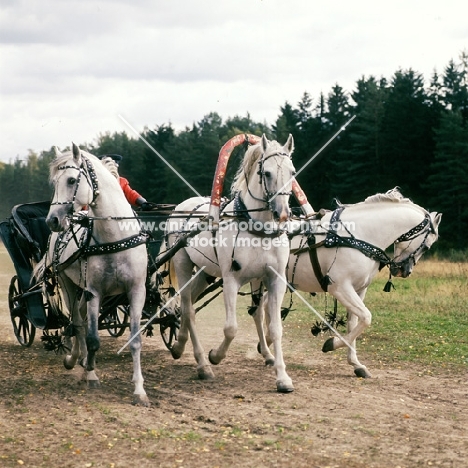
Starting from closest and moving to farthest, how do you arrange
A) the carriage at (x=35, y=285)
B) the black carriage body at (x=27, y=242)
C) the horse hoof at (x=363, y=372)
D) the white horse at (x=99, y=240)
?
the white horse at (x=99, y=240) → the horse hoof at (x=363, y=372) → the carriage at (x=35, y=285) → the black carriage body at (x=27, y=242)

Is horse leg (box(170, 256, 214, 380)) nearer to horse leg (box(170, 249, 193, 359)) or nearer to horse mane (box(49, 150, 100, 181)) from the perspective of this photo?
horse leg (box(170, 249, 193, 359))

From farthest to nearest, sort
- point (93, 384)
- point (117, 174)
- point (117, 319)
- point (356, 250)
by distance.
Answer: point (117, 319)
point (356, 250)
point (117, 174)
point (93, 384)

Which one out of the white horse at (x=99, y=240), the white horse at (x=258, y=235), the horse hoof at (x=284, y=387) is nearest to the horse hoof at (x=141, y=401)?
the white horse at (x=99, y=240)

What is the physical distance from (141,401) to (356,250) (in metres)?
3.37

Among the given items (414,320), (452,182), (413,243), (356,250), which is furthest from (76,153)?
(452,182)

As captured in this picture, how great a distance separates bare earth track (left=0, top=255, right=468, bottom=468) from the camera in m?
5.25

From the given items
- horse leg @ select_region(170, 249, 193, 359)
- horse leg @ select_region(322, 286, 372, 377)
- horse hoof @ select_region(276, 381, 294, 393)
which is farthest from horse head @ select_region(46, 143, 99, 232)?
horse leg @ select_region(322, 286, 372, 377)

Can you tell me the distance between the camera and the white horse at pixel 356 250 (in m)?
8.81

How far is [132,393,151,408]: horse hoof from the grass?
3.59 m

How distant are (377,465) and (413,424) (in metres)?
1.25

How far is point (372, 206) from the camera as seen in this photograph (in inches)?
364

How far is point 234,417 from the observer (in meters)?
6.43

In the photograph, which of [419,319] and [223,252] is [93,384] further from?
[419,319]

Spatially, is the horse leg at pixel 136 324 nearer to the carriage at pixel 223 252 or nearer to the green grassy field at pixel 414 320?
the carriage at pixel 223 252
